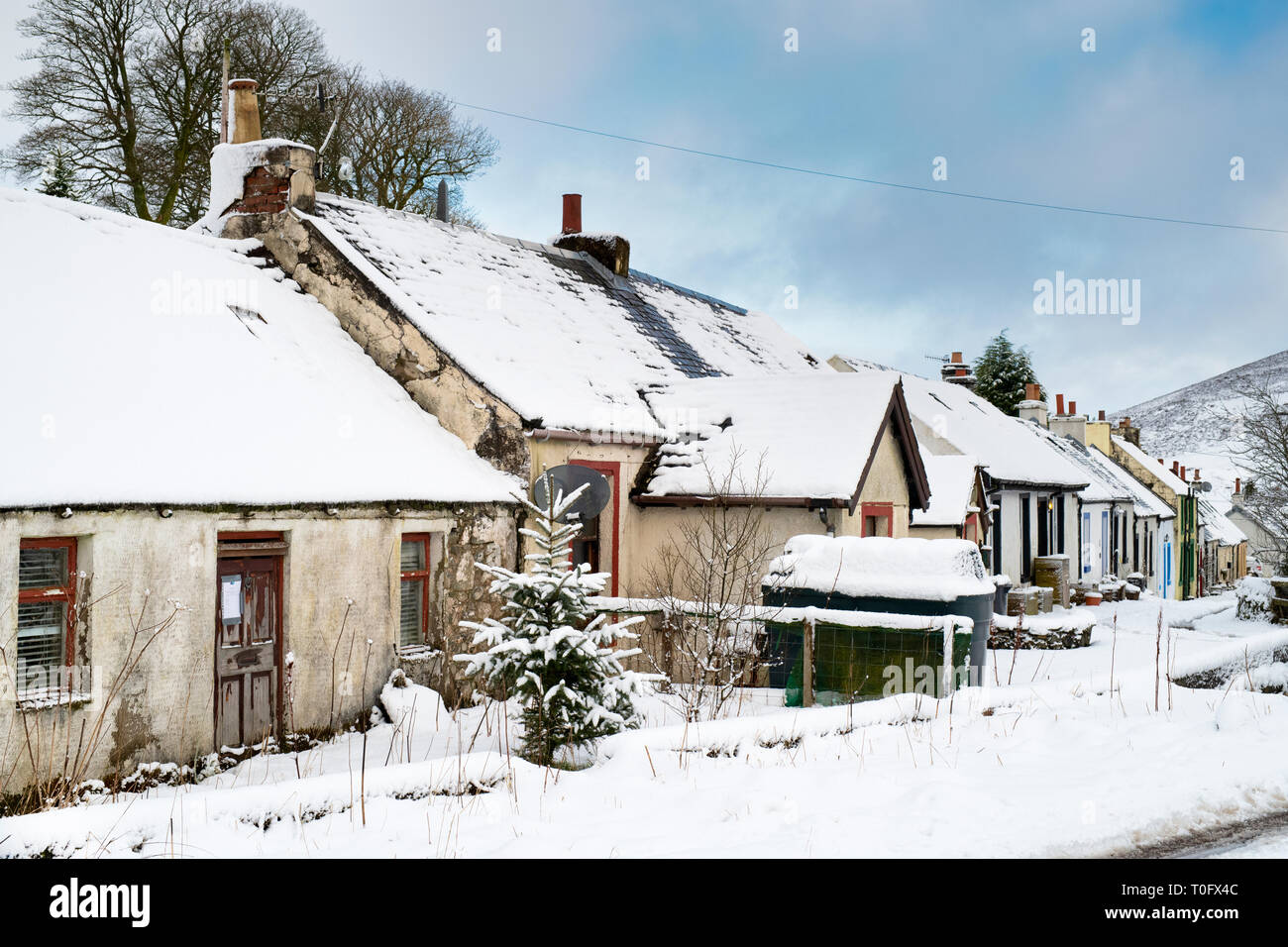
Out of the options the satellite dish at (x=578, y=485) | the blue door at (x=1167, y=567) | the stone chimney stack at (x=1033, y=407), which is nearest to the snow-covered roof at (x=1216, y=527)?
the blue door at (x=1167, y=567)

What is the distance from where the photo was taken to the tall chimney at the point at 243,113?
16094 millimetres

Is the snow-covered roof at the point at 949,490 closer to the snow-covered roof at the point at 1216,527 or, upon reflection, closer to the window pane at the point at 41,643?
the window pane at the point at 41,643

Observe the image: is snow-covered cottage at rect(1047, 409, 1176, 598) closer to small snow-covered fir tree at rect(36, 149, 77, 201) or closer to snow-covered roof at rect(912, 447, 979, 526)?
snow-covered roof at rect(912, 447, 979, 526)

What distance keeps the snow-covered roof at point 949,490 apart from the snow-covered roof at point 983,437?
2.33 metres

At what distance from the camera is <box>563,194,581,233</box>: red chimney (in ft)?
73.8

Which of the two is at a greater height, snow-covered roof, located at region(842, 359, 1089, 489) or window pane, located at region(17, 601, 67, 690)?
snow-covered roof, located at region(842, 359, 1089, 489)

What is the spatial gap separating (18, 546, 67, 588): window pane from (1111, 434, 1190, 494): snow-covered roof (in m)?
43.6

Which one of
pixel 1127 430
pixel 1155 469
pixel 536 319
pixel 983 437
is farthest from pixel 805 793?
pixel 1127 430

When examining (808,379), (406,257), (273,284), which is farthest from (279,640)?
(808,379)

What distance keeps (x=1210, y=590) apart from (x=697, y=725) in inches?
2065

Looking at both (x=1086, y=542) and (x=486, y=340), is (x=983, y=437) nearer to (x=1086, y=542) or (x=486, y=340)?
(x=1086, y=542)

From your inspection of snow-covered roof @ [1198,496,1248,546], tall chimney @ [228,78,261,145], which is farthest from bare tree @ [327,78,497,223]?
snow-covered roof @ [1198,496,1248,546]

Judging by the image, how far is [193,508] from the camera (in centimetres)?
936

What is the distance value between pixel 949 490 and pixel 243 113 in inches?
530
